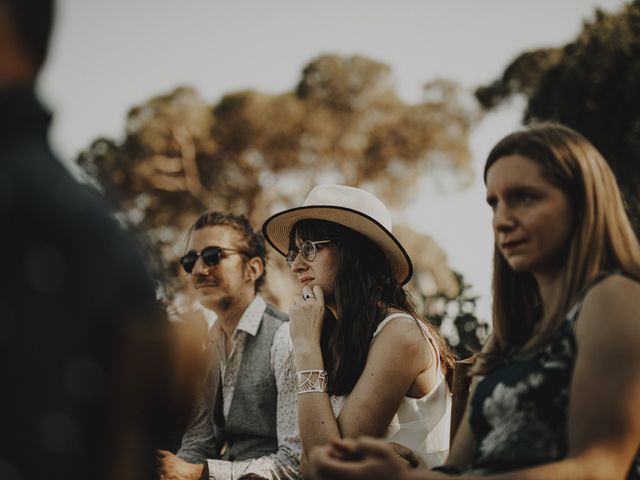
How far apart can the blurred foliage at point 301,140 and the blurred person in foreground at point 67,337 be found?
24.4 meters

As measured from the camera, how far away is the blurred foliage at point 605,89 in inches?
540

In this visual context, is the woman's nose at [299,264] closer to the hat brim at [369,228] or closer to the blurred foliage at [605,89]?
the hat brim at [369,228]

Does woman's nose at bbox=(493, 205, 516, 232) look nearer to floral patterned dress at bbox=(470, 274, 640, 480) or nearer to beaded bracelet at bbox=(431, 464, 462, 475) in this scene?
floral patterned dress at bbox=(470, 274, 640, 480)

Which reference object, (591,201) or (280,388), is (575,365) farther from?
(280,388)

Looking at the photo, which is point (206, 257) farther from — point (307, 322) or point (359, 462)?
point (359, 462)

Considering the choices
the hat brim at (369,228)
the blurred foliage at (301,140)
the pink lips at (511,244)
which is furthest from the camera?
the blurred foliage at (301,140)

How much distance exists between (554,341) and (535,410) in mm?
180

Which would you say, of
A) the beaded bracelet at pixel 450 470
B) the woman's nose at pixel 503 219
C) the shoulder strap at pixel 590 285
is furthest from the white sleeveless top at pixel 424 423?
the shoulder strap at pixel 590 285

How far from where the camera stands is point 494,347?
2299 millimetres

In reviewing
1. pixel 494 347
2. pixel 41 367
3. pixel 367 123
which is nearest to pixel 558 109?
pixel 367 123

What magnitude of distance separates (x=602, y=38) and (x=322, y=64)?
1328 cm

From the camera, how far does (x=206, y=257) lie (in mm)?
4684

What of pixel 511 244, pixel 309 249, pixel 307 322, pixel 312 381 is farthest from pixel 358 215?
pixel 511 244

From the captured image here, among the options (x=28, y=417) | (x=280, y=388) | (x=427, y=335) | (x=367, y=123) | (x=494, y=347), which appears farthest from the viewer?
(x=367, y=123)
